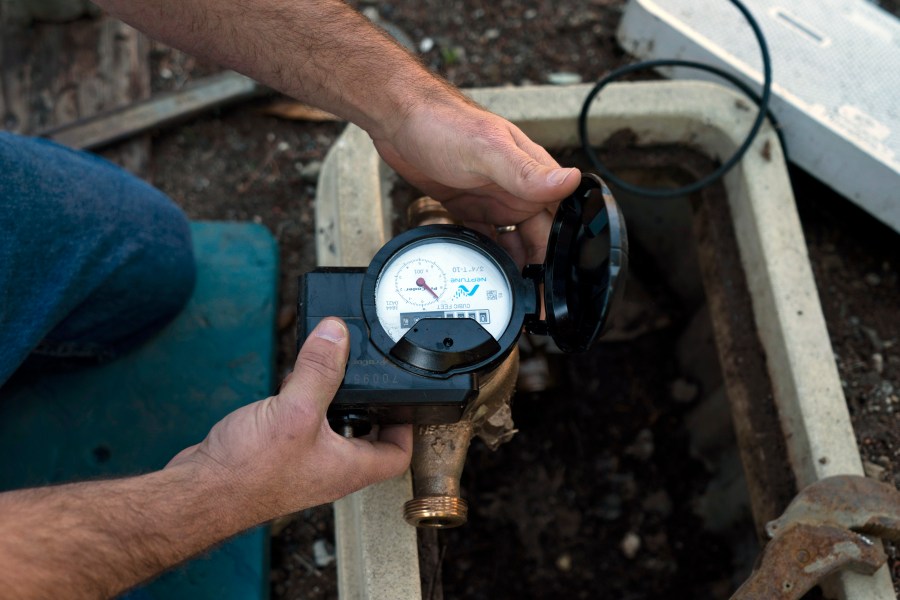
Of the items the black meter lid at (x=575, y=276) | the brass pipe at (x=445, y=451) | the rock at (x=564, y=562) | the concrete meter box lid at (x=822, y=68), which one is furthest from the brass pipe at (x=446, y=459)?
the concrete meter box lid at (x=822, y=68)

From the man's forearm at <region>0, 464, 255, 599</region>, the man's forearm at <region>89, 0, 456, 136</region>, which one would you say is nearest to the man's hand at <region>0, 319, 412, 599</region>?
the man's forearm at <region>0, 464, 255, 599</region>

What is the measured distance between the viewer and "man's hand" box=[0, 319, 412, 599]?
0.76 meters

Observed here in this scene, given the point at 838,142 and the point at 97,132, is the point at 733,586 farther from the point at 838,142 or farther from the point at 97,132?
the point at 97,132

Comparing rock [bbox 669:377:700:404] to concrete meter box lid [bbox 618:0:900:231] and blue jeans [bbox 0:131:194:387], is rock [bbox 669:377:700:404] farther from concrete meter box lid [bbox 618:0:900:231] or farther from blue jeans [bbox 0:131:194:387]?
blue jeans [bbox 0:131:194:387]

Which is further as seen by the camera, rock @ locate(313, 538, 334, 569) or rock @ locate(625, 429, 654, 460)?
rock @ locate(625, 429, 654, 460)

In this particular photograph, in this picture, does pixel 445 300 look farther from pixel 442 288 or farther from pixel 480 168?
pixel 480 168

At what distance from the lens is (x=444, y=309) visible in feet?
3.00

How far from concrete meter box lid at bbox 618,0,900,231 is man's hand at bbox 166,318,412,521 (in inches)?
38.6

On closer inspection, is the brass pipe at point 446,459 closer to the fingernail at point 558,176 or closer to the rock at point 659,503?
the fingernail at point 558,176

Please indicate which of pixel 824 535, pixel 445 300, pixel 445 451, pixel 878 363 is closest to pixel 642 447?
pixel 878 363

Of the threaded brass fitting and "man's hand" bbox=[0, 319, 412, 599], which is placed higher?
"man's hand" bbox=[0, 319, 412, 599]

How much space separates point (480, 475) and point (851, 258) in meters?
0.85

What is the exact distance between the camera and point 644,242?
5.74 ft

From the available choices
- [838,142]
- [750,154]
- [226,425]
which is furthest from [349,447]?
[838,142]
